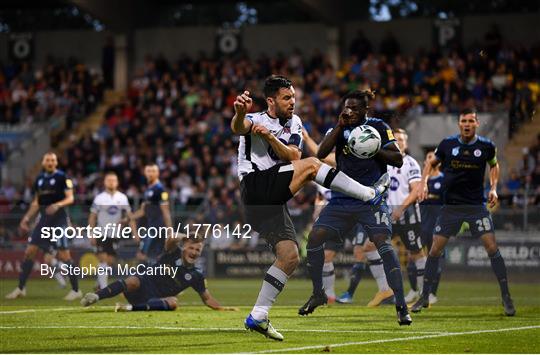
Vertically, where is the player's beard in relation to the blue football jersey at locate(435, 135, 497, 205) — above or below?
above

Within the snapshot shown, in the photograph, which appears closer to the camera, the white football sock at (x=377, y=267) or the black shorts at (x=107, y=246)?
the white football sock at (x=377, y=267)

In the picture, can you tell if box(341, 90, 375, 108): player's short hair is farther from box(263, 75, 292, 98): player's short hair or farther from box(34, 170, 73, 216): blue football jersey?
box(34, 170, 73, 216): blue football jersey

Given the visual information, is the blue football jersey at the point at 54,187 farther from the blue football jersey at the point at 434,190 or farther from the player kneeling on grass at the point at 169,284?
the blue football jersey at the point at 434,190

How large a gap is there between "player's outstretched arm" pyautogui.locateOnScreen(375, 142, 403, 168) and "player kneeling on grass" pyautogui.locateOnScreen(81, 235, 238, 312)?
12.3 ft

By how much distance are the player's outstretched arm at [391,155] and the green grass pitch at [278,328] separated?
1769 mm

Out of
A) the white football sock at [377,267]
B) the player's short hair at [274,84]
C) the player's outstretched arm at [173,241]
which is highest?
the player's short hair at [274,84]

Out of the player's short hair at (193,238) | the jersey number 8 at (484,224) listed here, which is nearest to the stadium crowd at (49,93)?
the player's short hair at (193,238)

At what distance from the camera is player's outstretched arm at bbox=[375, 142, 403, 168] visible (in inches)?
498

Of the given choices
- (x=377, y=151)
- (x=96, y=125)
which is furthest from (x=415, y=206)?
(x=96, y=125)

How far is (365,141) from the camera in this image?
12.1 meters

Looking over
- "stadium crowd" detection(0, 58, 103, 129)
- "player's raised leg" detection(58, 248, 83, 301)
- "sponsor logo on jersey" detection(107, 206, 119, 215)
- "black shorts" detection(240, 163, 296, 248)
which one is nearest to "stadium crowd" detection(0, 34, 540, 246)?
"stadium crowd" detection(0, 58, 103, 129)

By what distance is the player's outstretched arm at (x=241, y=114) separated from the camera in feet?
35.4

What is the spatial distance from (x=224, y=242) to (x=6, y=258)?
5.08 metres

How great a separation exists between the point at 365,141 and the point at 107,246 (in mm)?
6767
